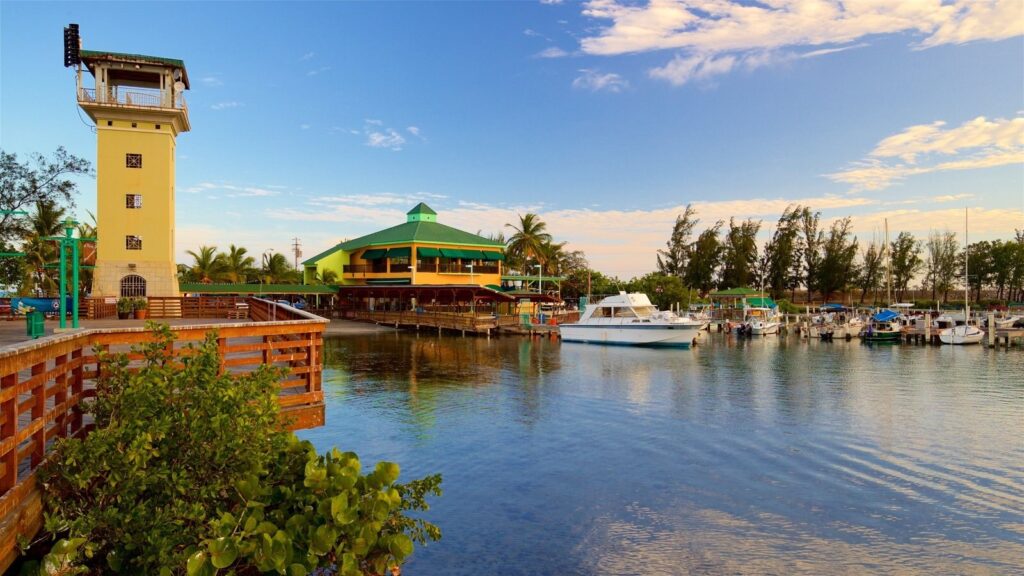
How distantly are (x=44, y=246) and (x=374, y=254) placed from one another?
27344mm

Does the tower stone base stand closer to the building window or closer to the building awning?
the building window

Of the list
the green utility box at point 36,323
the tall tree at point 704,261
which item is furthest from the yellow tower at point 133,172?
the tall tree at point 704,261

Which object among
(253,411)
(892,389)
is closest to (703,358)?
(892,389)

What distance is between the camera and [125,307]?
1008 inches

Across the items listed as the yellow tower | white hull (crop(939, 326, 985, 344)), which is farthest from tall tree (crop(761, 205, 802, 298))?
the yellow tower

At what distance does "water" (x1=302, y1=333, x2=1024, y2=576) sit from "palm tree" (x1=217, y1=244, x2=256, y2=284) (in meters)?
41.4

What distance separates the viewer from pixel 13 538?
4.22 meters

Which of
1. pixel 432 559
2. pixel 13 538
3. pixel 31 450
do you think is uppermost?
pixel 31 450

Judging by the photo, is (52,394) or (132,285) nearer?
(52,394)

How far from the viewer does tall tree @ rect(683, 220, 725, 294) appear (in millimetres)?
88500

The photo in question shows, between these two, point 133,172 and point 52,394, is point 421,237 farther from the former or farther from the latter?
point 52,394

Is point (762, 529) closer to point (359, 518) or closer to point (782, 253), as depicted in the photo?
point (359, 518)

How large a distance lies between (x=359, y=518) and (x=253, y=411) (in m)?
1.47

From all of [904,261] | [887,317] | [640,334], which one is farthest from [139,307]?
[904,261]
